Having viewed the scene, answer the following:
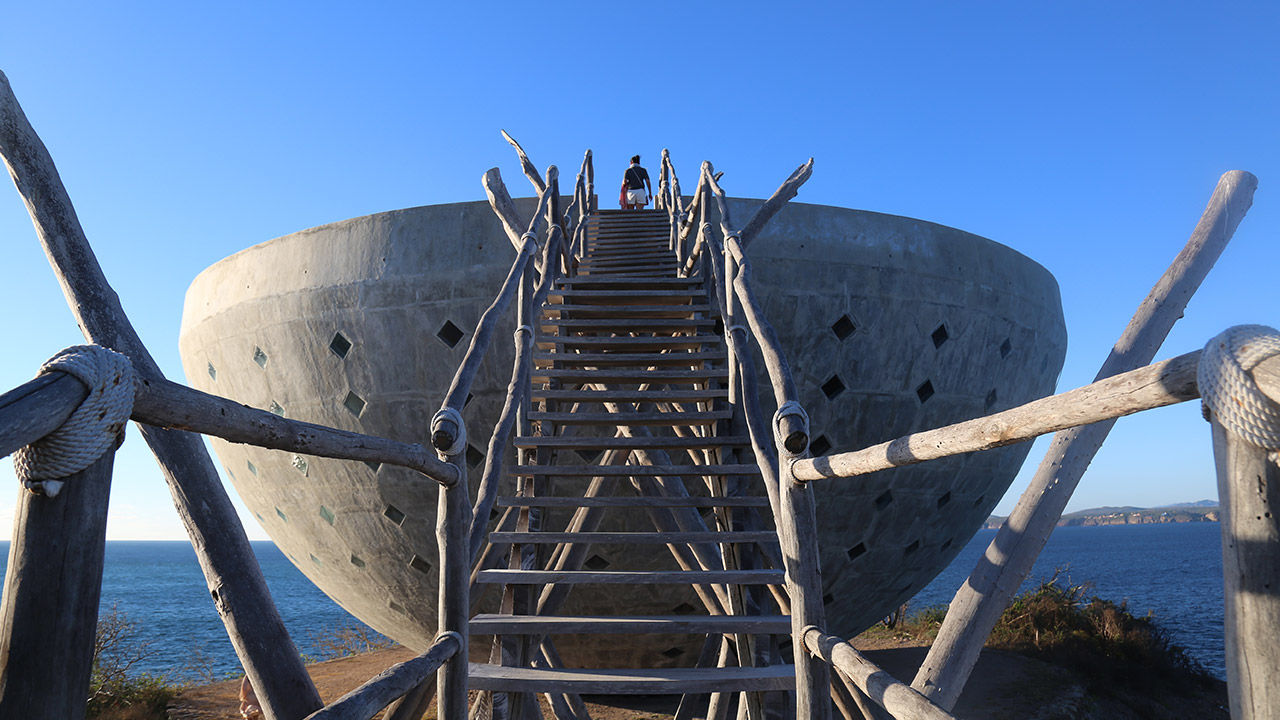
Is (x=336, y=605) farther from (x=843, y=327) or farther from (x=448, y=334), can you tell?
(x=843, y=327)

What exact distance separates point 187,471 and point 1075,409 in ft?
7.58

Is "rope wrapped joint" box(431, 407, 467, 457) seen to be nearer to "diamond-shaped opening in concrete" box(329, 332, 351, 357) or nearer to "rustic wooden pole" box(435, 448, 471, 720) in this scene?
"rustic wooden pole" box(435, 448, 471, 720)

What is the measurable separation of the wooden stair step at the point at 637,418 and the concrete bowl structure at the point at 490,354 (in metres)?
1.78

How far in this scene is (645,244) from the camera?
8.27 meters

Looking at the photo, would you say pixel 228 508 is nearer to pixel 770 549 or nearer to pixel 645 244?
pixel 770 549

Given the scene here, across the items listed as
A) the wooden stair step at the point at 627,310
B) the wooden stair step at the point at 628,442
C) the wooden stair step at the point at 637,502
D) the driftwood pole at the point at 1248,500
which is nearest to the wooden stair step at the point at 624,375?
the wooden stair step at the point at 628,442

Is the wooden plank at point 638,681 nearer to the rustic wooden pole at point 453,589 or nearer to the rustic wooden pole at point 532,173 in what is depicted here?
the rustic wooden pole at point 453,589

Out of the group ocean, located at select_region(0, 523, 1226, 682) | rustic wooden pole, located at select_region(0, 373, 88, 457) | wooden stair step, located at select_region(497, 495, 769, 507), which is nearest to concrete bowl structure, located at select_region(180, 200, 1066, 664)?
wooden stair step, located at select_region(497, 495, 769, 507)

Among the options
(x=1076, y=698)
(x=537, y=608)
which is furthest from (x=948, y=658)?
(x=1076, y=698)

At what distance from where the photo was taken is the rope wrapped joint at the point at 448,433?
2732 mm

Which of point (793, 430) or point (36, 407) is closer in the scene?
point (36, 407)

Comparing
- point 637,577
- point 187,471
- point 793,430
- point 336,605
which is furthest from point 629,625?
point 336,605

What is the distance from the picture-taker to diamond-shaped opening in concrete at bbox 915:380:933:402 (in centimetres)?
688

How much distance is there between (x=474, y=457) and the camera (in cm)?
652
